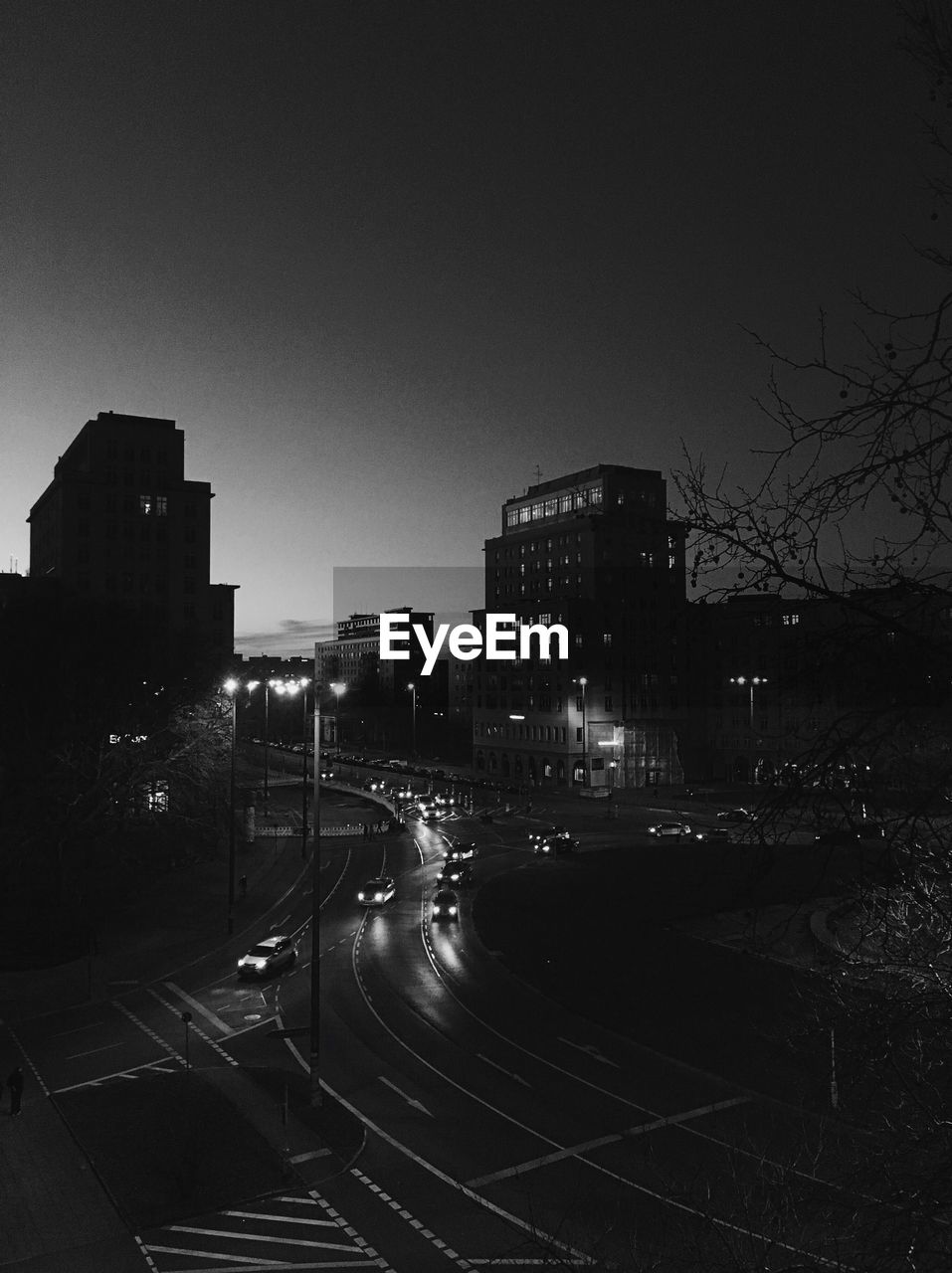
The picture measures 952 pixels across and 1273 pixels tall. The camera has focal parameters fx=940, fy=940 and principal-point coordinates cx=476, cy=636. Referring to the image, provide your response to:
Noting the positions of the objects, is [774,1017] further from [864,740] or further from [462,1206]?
[864,740]

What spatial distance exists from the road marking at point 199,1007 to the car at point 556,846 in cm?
3086

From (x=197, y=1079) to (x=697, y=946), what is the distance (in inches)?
814

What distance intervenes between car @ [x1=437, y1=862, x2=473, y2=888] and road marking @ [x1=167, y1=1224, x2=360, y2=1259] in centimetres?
3176

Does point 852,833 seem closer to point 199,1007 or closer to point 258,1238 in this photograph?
point 258,1238

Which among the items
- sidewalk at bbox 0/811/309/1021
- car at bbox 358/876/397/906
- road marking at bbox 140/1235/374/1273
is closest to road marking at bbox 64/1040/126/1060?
sidewalk at bbox 0/811/309/1021

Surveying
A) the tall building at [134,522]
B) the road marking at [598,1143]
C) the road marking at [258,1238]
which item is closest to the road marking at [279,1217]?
the road marking at [258,1238]

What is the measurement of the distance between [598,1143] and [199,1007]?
15.2 meters

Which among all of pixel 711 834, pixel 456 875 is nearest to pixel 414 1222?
pixel 456 875

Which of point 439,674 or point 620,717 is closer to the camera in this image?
point 620,717

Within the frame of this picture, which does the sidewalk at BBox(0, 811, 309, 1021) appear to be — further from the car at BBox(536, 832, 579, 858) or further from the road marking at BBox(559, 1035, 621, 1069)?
the road marking at BBox(559, 1035, 621, 1069)

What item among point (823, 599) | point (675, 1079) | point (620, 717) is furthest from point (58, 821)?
point (620, 717)

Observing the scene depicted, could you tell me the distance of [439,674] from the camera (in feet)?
648

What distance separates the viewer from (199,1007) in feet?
96.9

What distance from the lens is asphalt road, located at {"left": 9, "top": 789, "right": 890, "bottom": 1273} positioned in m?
14.9
